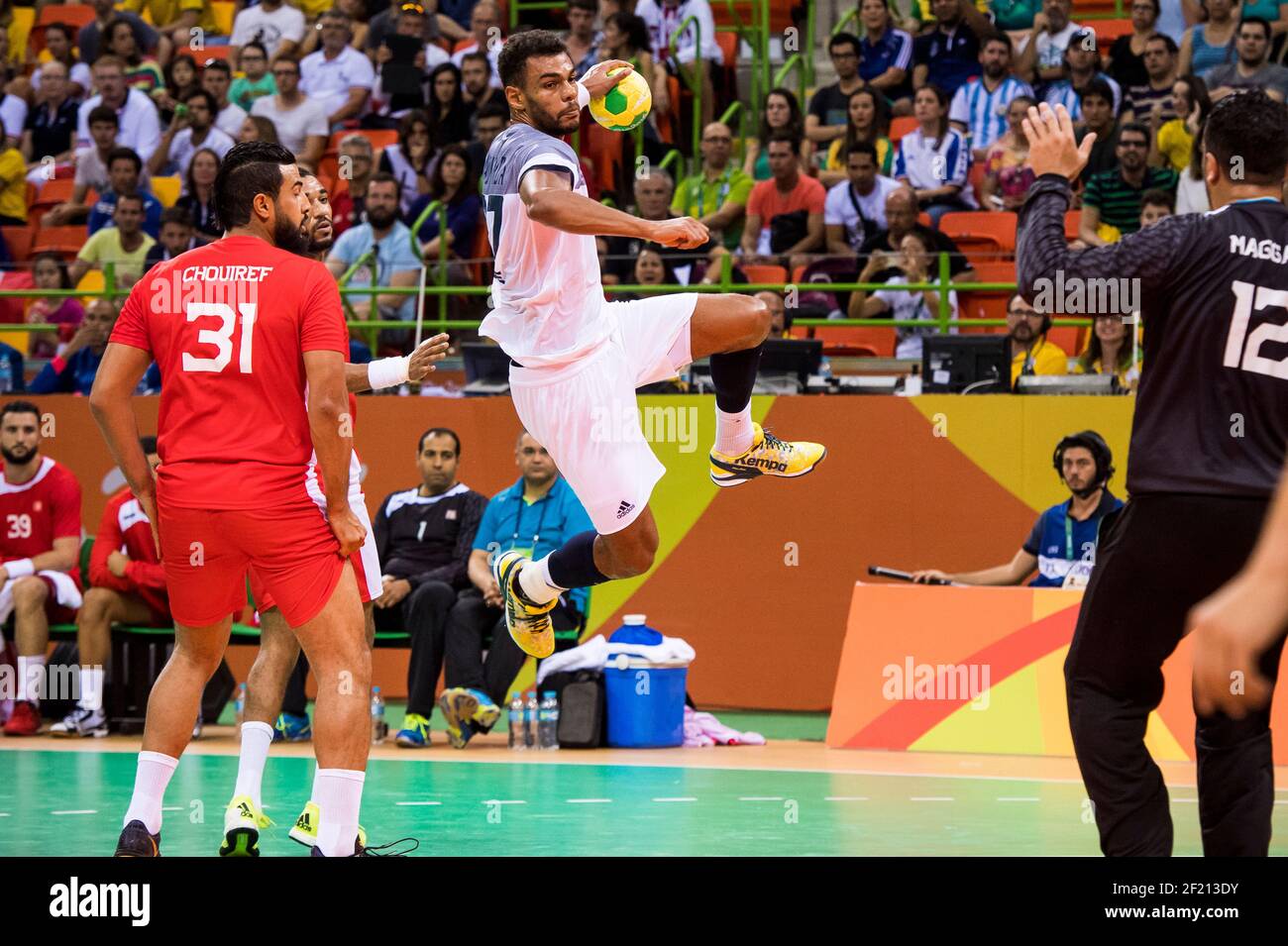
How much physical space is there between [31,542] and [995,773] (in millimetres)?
6600

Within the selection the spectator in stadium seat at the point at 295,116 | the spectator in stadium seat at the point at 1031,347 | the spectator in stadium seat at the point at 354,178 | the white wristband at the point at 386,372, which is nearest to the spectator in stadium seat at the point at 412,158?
the spectator in stadium seat at the point at 354,178

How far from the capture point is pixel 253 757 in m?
7.05

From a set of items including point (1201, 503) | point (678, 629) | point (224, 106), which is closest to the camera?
point (1201, 503)

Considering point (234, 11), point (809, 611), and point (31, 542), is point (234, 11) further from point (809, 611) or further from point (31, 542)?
point (809, 611)

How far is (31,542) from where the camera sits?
11945 millimetres

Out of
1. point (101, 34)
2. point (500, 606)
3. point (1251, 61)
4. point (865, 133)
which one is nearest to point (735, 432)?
point (500, 606)

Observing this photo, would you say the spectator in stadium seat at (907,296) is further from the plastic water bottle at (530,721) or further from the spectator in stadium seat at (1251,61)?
the plastic water bottle at (530,721)

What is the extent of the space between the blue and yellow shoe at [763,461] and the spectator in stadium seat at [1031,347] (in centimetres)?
508

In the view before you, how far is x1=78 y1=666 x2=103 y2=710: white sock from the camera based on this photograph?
11.6 m

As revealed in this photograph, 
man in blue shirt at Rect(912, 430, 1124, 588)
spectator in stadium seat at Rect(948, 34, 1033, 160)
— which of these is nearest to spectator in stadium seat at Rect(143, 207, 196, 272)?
spectator in stadium seat at Rect(948, 34, 1033, 160)

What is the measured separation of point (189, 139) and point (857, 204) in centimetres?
734

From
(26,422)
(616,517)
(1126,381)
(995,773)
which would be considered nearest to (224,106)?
(26,422)

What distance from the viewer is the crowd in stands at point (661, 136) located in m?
13.5
